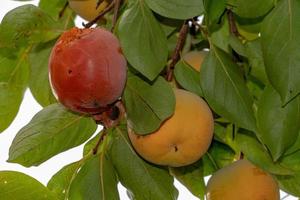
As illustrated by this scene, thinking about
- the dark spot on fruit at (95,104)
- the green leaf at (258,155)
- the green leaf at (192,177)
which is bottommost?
the green leaf at (192,177)

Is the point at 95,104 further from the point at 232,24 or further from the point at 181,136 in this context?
the point at 232,24

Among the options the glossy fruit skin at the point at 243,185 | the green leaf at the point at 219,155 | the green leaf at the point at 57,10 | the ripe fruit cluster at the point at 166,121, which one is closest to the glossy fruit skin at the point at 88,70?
the ripe fruit cluster at the point at 166,121

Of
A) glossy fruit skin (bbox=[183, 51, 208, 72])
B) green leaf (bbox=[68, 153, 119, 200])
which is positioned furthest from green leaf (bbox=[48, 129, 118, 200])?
glossy fruit skin (bbox=[183, 51, 208, 72])

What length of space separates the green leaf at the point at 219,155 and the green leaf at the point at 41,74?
0.41 meters

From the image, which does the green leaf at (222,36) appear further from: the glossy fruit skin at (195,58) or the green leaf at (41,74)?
the green leaf at (41,74)

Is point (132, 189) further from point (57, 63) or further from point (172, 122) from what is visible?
point (57, 63)

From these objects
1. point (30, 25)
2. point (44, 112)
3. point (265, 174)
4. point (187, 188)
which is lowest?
point (187, 188)

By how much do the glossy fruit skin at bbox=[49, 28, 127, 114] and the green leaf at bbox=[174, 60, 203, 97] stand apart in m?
0.23

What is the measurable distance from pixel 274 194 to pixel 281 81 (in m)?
0.35

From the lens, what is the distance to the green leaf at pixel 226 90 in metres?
1.54

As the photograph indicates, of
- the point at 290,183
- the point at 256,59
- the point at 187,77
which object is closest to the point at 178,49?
the point at 187,77

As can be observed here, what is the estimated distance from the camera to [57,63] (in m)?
1.41

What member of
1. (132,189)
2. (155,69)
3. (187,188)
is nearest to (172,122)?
(155,69)

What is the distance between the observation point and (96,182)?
1.68 m
